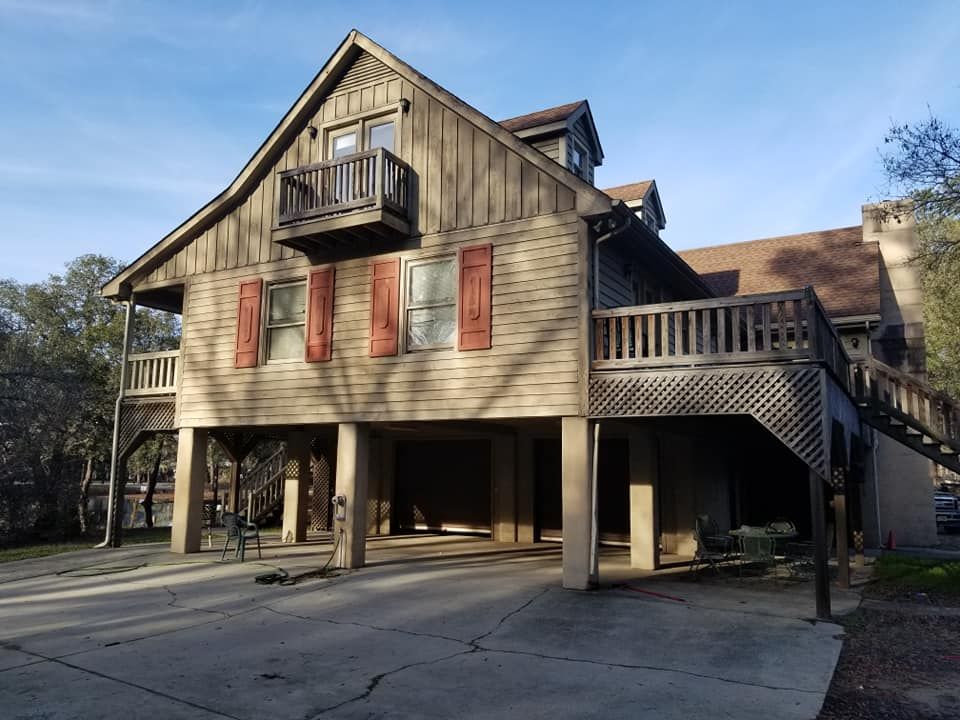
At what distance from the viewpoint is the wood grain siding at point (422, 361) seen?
1034 cm

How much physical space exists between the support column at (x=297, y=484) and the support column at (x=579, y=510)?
26.7 feet

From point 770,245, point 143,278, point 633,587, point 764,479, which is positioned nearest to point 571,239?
point 633,587

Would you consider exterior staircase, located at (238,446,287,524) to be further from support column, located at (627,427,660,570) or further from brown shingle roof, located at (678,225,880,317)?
brown shingle roof, located at (678,225,880,317)

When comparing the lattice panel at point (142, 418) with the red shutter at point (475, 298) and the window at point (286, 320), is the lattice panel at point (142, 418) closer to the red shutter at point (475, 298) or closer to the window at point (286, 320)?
the window at point (286, 320)

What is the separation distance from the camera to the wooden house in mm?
9727

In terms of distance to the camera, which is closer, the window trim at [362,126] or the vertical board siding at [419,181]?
the vertical board siding at [419,181]

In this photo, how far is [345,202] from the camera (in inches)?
459

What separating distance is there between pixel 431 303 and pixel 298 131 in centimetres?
479

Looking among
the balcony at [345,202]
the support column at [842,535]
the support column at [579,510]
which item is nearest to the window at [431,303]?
the balcony at [345,202]

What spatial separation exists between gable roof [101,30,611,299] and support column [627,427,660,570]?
4.07 m

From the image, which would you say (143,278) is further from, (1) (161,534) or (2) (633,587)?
(2) (633,587)

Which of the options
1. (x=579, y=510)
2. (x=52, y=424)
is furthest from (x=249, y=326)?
(x=579, y=510)

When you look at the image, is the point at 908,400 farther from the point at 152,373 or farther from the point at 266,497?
the point at 266,497

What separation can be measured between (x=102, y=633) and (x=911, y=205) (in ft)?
51.6
